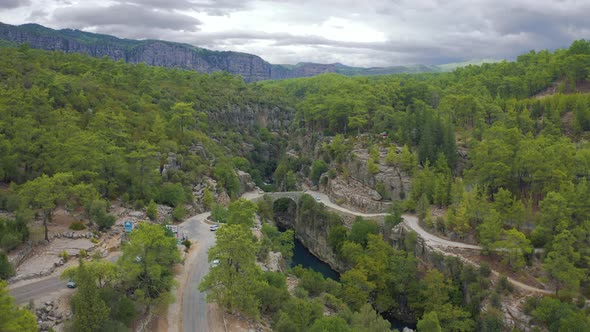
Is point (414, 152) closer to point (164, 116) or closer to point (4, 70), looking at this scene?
point (164, 116)

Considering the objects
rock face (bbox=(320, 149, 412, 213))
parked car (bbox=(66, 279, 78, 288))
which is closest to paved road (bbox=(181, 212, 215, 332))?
parked car (bbox=(66, 279, 78, 288))

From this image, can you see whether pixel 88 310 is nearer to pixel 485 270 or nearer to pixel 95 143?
pixel 95 143

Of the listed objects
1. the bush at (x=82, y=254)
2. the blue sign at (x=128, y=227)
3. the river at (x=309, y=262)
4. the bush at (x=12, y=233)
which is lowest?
the river at (x=309, y=262)

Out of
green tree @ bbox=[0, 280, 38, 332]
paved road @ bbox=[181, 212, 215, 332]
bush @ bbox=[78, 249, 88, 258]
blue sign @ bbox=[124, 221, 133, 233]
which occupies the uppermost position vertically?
green tree @ bbox=[0, 280, 38, 332]

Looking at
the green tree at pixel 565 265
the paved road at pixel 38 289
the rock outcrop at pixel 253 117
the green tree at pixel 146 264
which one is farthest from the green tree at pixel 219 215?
the rock outcrop at pixel 253 117

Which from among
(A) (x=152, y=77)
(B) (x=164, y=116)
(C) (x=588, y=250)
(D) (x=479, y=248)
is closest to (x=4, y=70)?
(B) (x=164, y=116)

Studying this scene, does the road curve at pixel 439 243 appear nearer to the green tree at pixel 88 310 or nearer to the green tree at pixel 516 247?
the green tree at pixel 516 247

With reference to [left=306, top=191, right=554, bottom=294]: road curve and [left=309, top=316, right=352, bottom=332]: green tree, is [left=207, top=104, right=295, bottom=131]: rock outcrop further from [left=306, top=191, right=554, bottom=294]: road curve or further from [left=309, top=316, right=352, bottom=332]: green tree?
[left=309, top=316, right=352, bottom=332]: green tree

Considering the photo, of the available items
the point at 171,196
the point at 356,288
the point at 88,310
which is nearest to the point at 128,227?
the point at 171,196
